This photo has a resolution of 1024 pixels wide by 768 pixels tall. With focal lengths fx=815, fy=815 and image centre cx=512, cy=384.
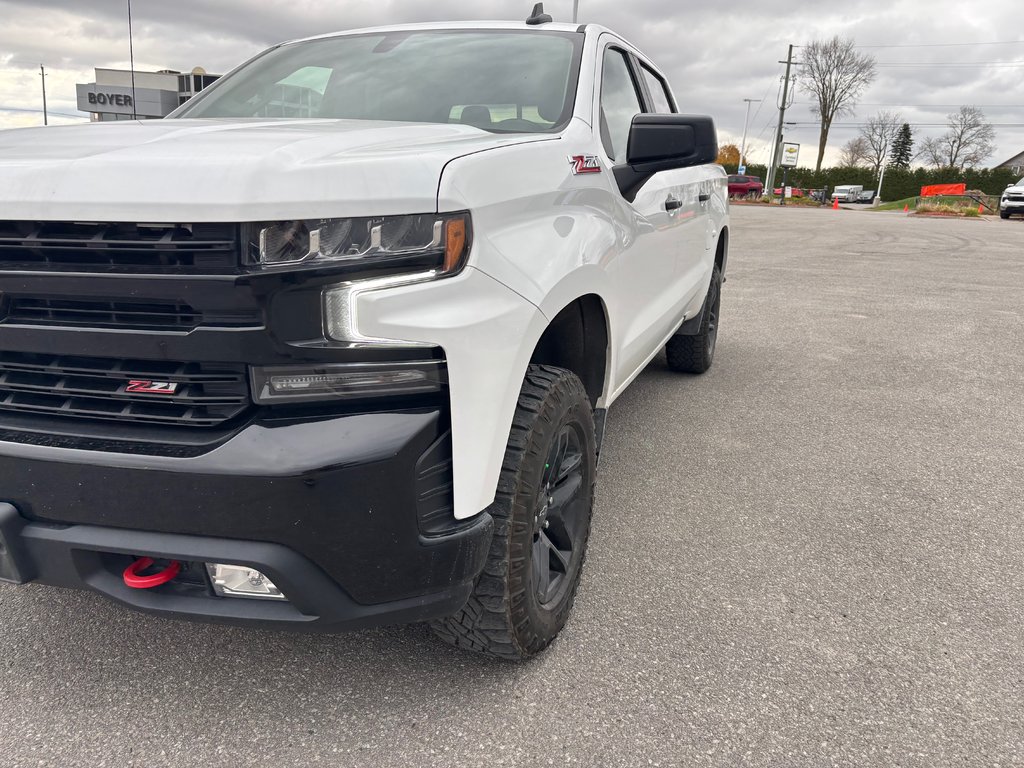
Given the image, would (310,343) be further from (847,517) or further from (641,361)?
(847,517)

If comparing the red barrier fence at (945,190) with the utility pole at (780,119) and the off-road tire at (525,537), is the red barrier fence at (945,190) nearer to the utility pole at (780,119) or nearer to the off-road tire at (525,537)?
the utility pole at (780,119)

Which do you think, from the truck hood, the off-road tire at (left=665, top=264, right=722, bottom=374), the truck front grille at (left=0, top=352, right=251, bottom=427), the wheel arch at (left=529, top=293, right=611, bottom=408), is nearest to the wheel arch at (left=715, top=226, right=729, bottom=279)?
the off-road tire at (left=665, top=264, right=722, bottom=374)

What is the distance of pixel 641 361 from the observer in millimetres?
3373

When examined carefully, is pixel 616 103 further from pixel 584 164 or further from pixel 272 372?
pixel 272 372

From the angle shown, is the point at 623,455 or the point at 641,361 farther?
the point at 623,455

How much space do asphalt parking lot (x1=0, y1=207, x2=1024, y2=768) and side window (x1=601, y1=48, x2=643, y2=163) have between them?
1391 millimetres

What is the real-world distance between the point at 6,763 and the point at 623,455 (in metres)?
2.66

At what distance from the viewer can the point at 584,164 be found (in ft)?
7.90

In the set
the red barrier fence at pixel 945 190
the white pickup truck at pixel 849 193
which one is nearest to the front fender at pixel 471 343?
the red barrier fence at pixel 945 190

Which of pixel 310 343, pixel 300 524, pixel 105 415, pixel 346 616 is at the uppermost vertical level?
pixel 310 343

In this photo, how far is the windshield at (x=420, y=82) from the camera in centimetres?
267

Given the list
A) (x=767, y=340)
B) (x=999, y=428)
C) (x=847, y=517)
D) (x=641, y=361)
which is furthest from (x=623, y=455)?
(x=767, y=340)

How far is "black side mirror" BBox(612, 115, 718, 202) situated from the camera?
2547mm

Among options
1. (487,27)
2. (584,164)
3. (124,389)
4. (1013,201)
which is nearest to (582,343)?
(584,164)
